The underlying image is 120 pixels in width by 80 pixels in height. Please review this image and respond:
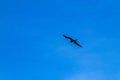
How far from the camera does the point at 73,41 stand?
29391 millimetres

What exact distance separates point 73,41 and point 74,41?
34 cm

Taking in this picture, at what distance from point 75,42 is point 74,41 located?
58cm

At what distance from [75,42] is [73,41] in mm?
836

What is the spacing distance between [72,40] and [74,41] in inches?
30.1

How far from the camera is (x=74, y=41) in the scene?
2930 centimetres

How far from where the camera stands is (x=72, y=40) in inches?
1161

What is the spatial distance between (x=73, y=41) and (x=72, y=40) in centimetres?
49

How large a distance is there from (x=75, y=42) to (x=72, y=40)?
129cm
